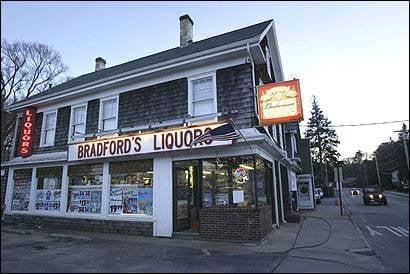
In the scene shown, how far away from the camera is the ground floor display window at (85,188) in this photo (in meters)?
13.3

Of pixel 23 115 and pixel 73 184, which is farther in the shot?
pixel 23 115

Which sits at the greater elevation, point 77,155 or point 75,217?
point 77,155

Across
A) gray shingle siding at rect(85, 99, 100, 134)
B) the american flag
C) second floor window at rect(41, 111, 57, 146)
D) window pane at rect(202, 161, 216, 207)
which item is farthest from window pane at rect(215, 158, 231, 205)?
second floor window at rect(41, 111, 57, 146)

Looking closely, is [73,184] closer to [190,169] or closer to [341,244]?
[190,169]

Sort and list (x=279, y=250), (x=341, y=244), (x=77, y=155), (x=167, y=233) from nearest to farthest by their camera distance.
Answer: (x=279, y=250) → (x=341, y=244) → (x=167, y=233) → (x=77, y=155)

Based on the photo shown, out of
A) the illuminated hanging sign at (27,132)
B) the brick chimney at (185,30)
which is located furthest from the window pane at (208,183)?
the illuminated hanging sign at (27,132)

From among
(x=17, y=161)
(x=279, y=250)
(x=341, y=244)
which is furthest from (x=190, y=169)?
(x=17, y=161)

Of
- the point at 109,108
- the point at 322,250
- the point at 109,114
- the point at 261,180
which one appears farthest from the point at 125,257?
the point at 109,108

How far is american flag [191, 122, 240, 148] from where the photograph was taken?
9844 mm

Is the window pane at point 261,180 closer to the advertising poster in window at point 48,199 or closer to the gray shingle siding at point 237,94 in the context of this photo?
the gray shingle siding at point 237,94

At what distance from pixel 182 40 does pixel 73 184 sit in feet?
30.1

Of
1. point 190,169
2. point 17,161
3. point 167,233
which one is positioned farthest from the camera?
point 17,161

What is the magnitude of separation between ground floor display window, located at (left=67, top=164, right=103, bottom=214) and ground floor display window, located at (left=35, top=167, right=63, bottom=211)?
31.6 inches

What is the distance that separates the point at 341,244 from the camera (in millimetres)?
9406
